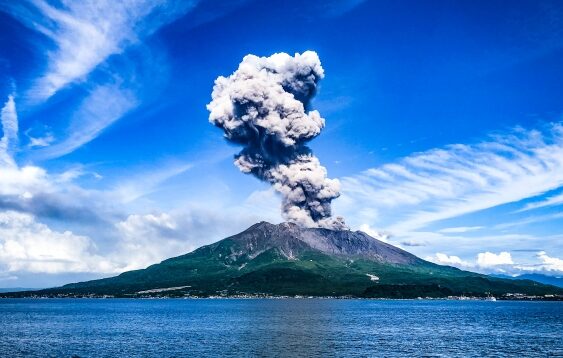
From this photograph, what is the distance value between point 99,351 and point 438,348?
5428 cm

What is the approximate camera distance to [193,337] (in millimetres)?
106250

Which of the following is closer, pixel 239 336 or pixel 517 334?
pixel 239 336

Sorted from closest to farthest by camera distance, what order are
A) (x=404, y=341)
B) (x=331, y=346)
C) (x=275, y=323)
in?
(x=331, y=346), (x=404, y=341), (x=275, y=323)

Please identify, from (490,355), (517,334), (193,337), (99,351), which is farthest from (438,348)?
(99,351)

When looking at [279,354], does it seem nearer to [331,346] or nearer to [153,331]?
[331,346]

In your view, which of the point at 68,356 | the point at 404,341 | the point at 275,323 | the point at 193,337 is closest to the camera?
the point at 68,356

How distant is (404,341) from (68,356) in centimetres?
5745

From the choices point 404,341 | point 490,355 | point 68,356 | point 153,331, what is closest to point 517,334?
point 404,341

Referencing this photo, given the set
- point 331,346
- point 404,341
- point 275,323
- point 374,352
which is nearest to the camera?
point 374,352

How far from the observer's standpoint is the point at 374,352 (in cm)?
8425

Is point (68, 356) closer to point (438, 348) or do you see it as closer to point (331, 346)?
point (331, 346)

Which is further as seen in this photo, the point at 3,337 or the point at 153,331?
the point at 153,331

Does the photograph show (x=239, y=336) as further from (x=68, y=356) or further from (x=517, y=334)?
(x=517, y=334)

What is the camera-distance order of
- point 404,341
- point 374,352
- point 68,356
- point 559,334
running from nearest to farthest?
point 68,356 < point 374,352 < point 404,341 < point 559,334
